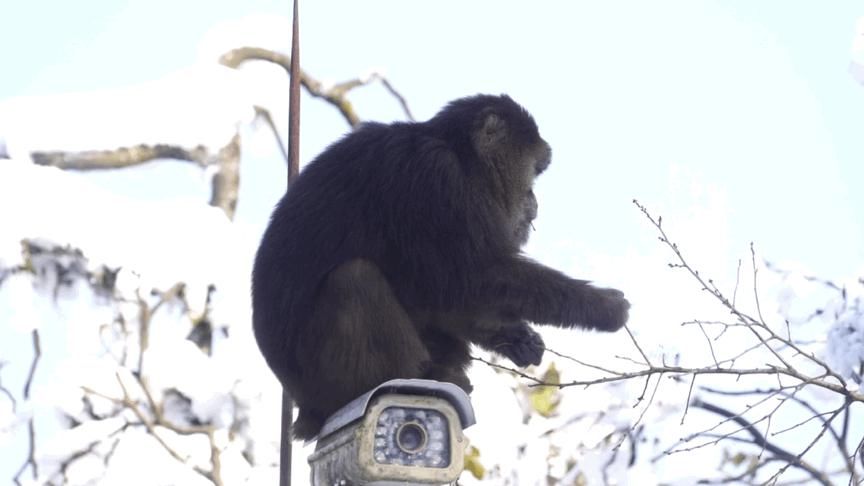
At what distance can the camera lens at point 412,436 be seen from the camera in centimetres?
332

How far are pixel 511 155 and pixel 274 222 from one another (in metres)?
0.78

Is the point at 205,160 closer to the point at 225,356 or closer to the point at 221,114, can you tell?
the point at 221,114

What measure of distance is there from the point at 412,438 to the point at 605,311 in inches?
30.8

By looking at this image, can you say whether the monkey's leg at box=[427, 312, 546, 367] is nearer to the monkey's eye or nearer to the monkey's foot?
the monkey's foot

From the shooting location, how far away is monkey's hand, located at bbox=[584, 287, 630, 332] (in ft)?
12.4

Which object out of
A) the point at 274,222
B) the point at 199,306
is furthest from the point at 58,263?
the point at 274,222

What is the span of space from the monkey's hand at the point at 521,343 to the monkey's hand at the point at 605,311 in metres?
0.24

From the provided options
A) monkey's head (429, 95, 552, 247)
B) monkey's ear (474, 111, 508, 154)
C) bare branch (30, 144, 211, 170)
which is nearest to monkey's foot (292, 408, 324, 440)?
monkey's head (429, 95, 552, 247)

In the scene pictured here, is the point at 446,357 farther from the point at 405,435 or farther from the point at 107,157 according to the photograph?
the point at 107,157

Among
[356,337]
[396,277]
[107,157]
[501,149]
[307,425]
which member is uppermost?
[107,157]

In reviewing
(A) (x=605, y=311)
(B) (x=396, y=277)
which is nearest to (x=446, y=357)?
(B) (x=396, y=277)

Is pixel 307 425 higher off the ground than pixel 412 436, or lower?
higher

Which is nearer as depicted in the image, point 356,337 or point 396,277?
point 356,337

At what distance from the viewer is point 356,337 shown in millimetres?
3525
